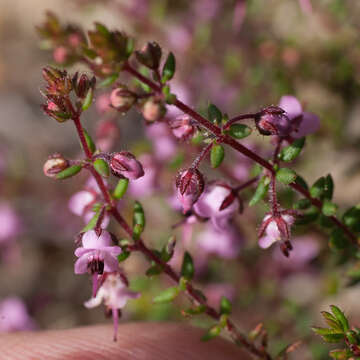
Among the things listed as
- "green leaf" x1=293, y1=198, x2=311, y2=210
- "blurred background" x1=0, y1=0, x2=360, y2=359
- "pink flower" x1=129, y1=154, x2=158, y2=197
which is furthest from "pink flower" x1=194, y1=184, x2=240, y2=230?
"pink flower" x1=129, y1=154, x2=158, y2=197

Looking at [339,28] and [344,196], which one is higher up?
[339,28]

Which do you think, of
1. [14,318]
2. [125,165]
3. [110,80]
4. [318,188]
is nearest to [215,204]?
[318,188]

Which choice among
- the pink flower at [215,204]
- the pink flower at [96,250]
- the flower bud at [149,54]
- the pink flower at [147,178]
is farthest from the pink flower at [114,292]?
the pink flower at [147,178]

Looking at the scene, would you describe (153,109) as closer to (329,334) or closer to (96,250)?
(96,250)

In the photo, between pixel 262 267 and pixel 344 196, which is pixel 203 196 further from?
Answer: pixel 344 196

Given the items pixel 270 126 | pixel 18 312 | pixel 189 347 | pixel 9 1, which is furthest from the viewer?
pixel 9 1

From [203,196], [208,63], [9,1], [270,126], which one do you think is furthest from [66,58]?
[9,1]

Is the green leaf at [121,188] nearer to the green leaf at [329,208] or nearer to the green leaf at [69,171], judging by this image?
the green leaf at [69,171]
